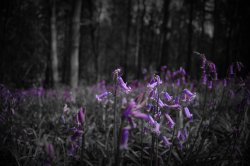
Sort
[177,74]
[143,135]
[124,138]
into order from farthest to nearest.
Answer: [177,74]
[143,135]
[124,138]

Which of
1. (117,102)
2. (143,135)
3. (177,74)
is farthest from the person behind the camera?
(177,74)

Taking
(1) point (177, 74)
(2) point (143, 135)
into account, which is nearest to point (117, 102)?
(2) point (143, 135)

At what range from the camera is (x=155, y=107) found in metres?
1.70

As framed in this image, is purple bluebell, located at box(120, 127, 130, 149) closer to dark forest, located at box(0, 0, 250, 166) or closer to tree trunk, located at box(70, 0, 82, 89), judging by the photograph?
dark forest, located at box(0, 0, 250, 166)

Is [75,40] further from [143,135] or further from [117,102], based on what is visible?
[143,135]

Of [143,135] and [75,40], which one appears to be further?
[75,40]

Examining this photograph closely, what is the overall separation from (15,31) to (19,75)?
8.79ft

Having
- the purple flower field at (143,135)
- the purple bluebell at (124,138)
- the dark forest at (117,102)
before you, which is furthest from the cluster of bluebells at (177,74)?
the purple bluebell at (124,138)

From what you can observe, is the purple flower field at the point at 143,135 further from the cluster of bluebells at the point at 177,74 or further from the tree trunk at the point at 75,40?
the tree trunk at the point at 75,40

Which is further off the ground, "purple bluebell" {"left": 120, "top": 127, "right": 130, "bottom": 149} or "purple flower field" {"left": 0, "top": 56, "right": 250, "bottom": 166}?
"purple bluebell" {"left": 120, "top": 127, "right": 130, "bottom": 149}

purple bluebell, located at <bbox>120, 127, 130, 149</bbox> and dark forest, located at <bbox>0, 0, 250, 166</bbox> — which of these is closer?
purple bluebell, located at <bbox>120, 127, 130, 149</bbox>

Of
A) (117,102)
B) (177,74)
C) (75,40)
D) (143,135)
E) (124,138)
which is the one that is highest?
(75,40)

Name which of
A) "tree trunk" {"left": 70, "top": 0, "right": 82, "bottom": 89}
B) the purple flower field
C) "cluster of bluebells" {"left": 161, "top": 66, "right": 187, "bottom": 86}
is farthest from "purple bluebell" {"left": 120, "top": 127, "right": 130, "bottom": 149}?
"tree trunk" {"left": 70, "top": 0, "right": 82, "bottom": 89}

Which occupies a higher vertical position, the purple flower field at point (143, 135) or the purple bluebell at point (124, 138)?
the purple bluebell at point (124, 138)
